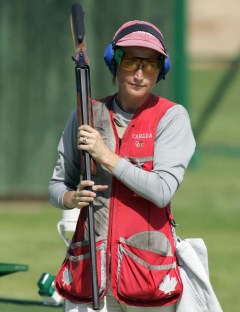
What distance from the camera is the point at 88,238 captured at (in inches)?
185

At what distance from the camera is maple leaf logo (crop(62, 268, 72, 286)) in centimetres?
479

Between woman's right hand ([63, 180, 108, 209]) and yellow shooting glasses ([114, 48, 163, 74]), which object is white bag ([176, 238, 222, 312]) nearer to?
woman's right hand ([63, 180, 108, 209])

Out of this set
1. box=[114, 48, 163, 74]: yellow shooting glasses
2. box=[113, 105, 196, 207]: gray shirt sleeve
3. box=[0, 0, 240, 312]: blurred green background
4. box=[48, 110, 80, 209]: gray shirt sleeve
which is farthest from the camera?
box=[0, 0, 240, 312]: blurred green background

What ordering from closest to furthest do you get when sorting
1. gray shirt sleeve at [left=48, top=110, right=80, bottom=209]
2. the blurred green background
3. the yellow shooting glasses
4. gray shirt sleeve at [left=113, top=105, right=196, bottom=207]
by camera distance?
gray shirt sleeve at [left=113, top=105, right=196, bottom=207] → the yellow shooting glasses → gray shirt sleeve at [left=48, top=110, right=80, bottom=209] → the blurred green background

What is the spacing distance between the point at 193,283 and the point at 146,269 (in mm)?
265

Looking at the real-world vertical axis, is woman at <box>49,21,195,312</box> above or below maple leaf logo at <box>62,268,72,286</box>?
above

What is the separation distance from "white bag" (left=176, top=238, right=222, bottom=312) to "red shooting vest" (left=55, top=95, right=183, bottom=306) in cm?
5

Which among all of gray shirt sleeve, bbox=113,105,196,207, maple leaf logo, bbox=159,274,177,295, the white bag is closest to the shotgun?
gray shirt sleeve, bbox=113,105,196,207

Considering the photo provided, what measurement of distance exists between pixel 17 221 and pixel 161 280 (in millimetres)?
7266

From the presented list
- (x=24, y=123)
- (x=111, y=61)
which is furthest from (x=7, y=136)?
(x=111, y=61)

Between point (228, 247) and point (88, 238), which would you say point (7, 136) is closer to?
point (228, 247)

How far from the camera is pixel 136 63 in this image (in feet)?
15.6

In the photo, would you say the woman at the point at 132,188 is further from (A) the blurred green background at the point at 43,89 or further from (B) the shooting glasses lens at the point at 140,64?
(A) the blurred green background at the point at 43,89

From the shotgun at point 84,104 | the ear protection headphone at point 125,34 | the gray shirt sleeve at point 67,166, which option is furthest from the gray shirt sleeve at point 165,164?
the gray shirt sleeve at point 67,166
